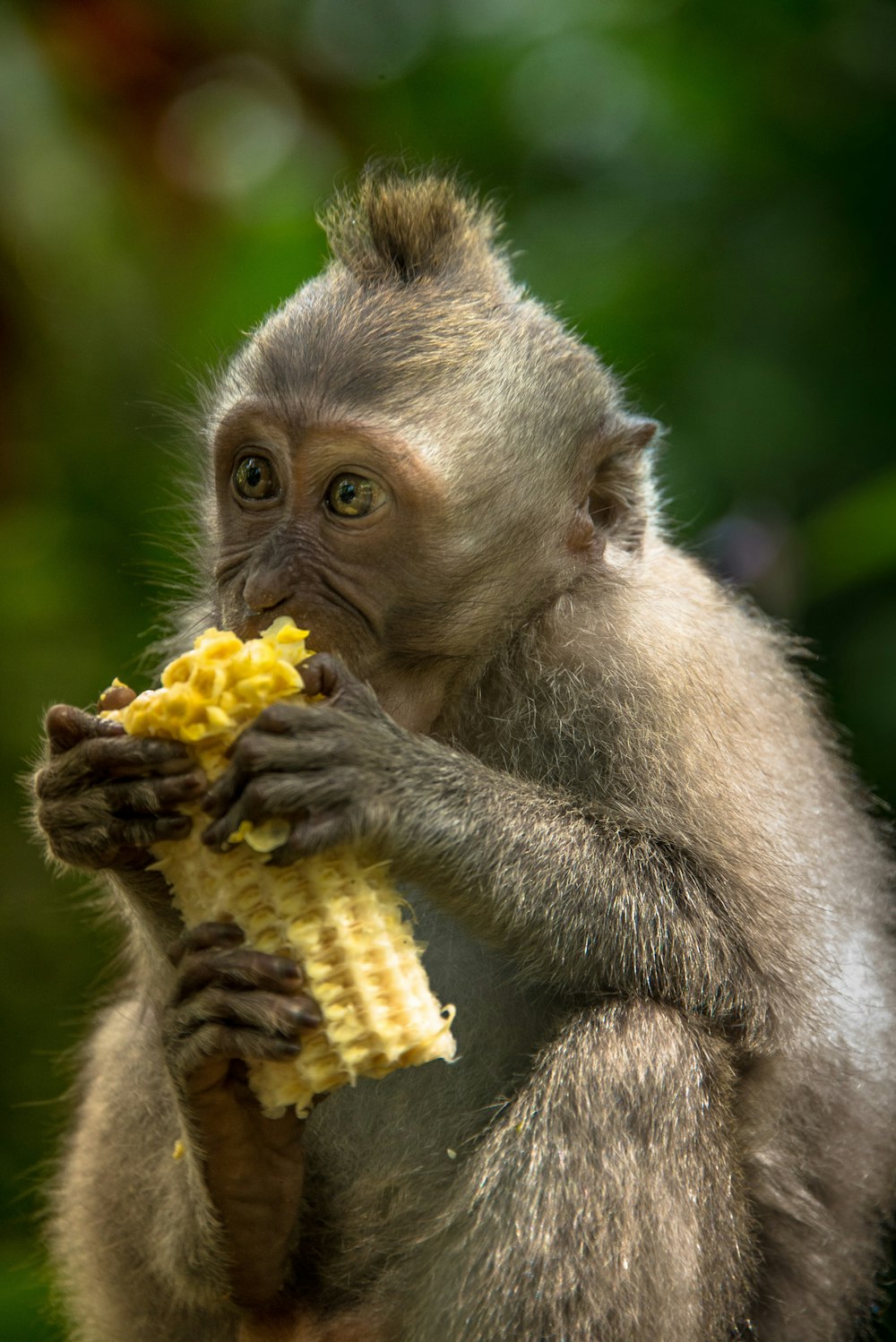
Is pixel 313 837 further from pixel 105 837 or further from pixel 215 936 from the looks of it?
pixel 105 837

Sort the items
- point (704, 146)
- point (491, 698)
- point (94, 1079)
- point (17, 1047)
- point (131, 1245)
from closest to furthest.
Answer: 1. point (491, 698)
2. point (131, 1245)
3. point (94, 1079)
4. point (17, 1047)
5. point (704, 146)

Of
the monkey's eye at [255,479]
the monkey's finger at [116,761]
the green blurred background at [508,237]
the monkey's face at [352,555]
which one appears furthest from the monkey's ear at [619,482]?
the green blurred background at [508,237]

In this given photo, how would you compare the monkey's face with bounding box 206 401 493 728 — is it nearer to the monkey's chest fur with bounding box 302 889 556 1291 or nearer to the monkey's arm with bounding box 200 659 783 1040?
the monkey's arm with bounding box 200 659 783 1040

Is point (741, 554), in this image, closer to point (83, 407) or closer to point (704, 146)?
point (704, 146)

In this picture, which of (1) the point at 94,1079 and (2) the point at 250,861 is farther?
(1) the point at 94,1079

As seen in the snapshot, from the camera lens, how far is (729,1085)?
325 centimetres

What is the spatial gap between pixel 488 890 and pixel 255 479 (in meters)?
1.13

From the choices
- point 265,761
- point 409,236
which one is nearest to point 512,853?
point 265,761

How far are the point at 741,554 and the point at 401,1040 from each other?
10.4ft

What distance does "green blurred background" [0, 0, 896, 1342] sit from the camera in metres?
5.62

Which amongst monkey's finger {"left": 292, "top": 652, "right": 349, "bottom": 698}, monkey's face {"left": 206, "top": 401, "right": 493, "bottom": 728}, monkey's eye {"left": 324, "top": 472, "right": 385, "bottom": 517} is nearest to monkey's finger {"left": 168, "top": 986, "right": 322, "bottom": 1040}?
monkey's finger {"left": 292, "top": 652, "right": 349, "bottom": 698}

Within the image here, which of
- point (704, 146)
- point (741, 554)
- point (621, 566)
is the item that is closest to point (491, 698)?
point (621, 566)

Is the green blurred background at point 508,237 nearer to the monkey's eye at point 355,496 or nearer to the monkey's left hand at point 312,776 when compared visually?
the monkey's eye at point 355,496

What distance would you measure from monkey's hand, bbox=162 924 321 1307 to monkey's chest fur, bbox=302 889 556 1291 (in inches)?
6.3
